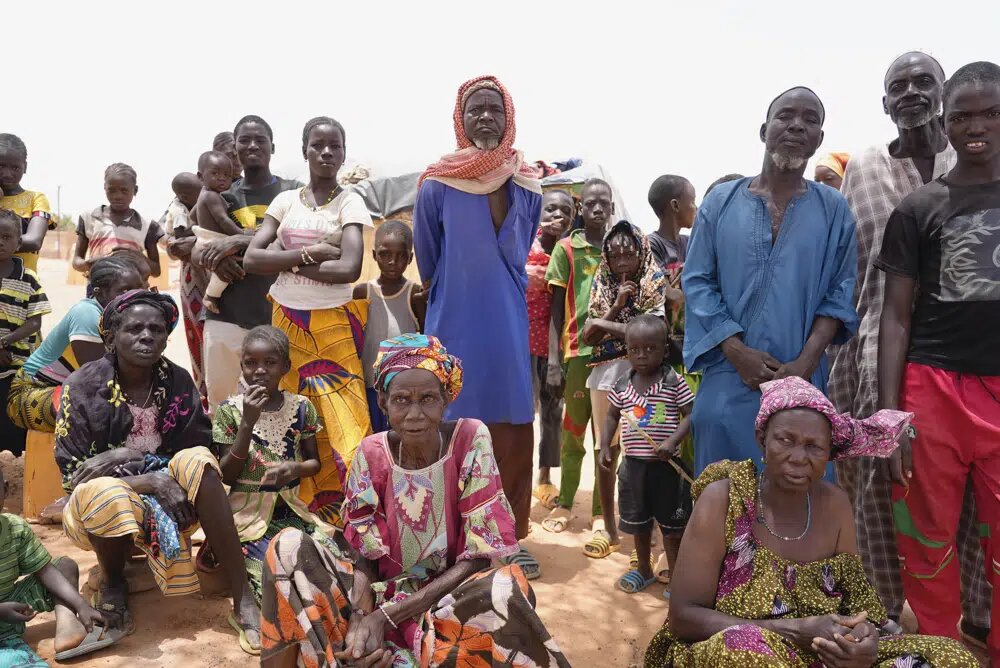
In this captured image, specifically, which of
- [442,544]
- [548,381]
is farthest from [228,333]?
[442,544]

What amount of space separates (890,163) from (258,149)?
377cm

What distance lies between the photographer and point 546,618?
4008mm

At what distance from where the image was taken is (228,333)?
191 inches

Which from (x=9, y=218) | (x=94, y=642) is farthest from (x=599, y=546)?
(x=9, y=218)

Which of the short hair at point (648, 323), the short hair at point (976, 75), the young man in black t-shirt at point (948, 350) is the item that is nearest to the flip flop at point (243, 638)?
the short hair at point (648, 323)

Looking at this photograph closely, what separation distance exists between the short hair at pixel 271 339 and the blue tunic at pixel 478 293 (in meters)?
0.79

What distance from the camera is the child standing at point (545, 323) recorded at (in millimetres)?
5992

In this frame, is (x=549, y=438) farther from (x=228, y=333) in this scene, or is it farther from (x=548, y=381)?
(x=228, y=333)

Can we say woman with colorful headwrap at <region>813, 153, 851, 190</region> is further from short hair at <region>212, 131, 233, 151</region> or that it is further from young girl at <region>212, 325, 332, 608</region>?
short hair at <region>212, 131, 233, 151</region>

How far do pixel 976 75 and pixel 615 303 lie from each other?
2.29 meters

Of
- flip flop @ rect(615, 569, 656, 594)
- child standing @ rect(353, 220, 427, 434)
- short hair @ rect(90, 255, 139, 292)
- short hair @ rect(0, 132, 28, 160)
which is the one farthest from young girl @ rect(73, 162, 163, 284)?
flip flop @ rect(615, 569, 656, 594)

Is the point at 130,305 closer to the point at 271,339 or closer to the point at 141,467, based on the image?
the point at 271,339

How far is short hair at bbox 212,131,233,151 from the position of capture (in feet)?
21.8

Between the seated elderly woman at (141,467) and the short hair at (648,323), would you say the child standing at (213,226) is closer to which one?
the seated elderly woman at (141,467)
